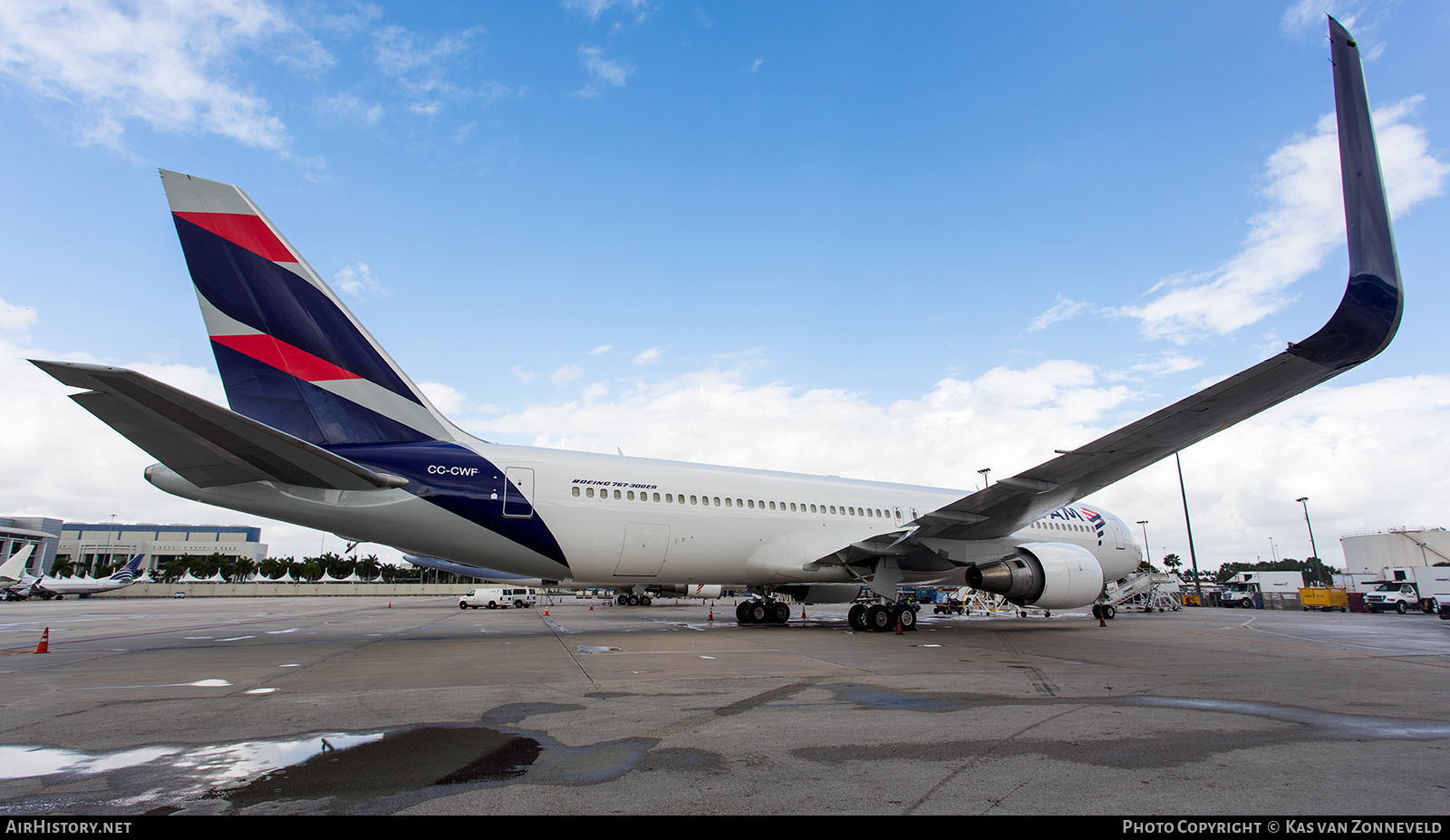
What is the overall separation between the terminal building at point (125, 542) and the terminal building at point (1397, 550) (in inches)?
5643

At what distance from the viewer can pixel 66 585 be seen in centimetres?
4881

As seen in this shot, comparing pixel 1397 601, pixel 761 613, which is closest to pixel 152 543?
pixel 761 613

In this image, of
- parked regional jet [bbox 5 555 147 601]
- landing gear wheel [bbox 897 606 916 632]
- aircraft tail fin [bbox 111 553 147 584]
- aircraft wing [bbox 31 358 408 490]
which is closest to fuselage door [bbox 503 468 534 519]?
aircraft wing [bbox 31 358 408 490]

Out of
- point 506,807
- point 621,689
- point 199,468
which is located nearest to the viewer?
point 506,807

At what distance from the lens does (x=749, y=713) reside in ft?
18.1

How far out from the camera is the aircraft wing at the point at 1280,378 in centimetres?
715

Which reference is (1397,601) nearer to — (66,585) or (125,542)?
(66,585)

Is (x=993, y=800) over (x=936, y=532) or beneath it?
beneath

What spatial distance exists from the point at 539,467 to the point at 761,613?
896 centimetres

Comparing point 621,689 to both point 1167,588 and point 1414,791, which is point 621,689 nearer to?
point 1414,791

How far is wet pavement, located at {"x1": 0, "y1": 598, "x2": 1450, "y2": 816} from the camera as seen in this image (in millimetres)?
3279

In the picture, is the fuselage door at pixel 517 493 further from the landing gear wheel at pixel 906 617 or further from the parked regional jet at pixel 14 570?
the parked regional jet at pixel 14 570
